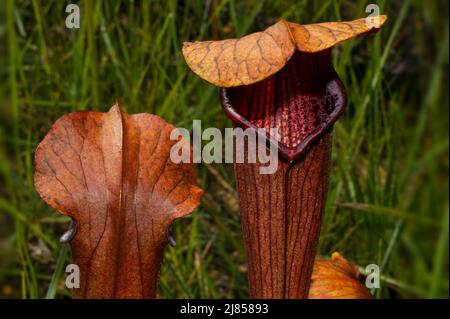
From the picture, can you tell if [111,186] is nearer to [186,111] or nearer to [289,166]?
[289,166]

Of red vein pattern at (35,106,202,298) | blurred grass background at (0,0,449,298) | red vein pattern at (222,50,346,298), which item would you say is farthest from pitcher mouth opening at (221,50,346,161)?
blurred grass background at (0,0,449,298)

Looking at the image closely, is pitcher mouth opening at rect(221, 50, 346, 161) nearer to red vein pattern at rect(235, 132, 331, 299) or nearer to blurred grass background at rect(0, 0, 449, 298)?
red vein pattern at rect(235, 132, 331, 299)

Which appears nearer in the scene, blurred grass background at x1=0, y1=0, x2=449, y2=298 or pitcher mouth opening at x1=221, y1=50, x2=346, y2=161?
pitcher mouth opening at x1=221, y1=50, x2=346, y2=161

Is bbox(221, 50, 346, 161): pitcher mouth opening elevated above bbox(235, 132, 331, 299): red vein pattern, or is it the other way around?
bbox(221, 50, 346, 161): pitcher mouth opening

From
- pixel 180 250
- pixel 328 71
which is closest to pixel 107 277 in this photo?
pixel 328 71

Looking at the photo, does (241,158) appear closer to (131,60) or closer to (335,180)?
(335,180)

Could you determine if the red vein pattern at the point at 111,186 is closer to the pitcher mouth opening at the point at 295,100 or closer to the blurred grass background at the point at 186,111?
the pitcher mouth opening at the point at 295,100

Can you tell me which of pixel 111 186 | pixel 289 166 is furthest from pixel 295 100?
pixel 111 186

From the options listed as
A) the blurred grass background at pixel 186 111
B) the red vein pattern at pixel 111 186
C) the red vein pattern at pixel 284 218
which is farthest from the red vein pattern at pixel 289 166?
the blurred grass background at pixel 186 111
